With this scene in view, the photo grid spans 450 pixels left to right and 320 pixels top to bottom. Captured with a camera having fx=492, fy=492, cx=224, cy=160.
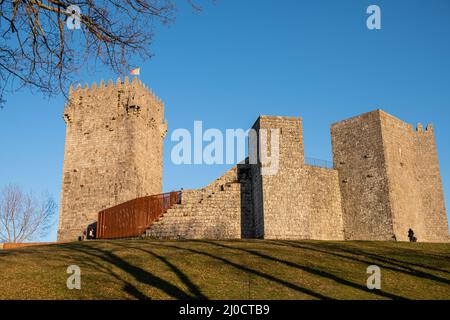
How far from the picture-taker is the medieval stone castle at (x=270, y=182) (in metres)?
25.7

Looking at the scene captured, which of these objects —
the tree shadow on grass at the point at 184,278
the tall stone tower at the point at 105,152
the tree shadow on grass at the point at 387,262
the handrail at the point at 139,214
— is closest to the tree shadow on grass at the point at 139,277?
the tree shadow on grass at the point at 184,278

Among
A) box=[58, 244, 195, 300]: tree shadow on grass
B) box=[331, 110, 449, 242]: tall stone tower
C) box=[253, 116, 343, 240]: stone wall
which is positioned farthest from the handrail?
box=[331, 110, 449, 242]: tall stone tower

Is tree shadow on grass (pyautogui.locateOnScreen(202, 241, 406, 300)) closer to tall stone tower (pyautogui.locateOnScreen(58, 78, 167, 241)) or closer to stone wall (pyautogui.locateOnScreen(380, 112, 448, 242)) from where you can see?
stone wall (pyautogui.locateOnScreen(380, 112, 448, 242))

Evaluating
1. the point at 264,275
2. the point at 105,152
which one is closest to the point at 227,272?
the point at 264,275

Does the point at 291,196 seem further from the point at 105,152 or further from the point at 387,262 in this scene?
the point at 105,152

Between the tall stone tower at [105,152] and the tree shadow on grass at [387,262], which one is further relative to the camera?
the tall stone tower at [105,152]

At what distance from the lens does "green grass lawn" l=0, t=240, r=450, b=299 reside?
11.1 meters

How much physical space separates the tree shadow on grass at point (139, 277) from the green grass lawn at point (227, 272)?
23mm

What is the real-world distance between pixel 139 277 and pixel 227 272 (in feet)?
7.58

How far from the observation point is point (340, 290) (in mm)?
11367

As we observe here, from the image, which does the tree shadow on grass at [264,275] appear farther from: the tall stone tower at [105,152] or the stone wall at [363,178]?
the tall stone tower at [105,152]

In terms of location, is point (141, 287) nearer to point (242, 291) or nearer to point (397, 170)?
point (242, 291)
